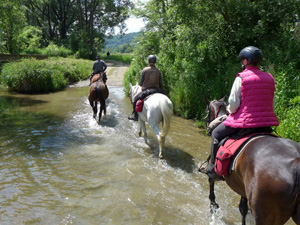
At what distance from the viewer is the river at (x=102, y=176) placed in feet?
13.6

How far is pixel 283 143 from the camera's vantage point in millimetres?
2572

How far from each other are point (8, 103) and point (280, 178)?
14.7 m

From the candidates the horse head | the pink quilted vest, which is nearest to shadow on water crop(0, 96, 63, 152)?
the horse head

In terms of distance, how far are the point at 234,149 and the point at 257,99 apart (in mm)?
729

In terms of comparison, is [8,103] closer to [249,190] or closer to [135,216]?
[135,216]

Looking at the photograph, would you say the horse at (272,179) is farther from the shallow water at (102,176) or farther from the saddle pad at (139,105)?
the saddle pad at (139,105)

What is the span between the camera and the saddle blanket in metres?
3.05

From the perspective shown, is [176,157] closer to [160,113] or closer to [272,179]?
[160,113]

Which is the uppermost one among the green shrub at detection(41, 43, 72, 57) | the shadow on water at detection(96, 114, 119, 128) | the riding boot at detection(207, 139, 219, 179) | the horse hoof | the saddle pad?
the green shrub at detection(41, 43, 72, 57)

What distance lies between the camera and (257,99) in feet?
9.85

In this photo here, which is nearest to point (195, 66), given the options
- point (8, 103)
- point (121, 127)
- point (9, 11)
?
point (121, 127)

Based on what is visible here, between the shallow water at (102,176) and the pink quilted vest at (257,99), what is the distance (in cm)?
187

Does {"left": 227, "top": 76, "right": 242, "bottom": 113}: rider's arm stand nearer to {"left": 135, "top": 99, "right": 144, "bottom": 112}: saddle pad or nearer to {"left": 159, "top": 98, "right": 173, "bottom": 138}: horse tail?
{"left": 159, "top": 98, "right": 173, "bottom": 138}: horse tail

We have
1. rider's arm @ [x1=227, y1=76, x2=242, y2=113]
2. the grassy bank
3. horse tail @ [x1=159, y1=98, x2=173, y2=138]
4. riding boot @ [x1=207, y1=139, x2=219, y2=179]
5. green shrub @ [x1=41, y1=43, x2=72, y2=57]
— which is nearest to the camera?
rider's arm @ [x1=227, y1=76, x2=242, y2=113]
